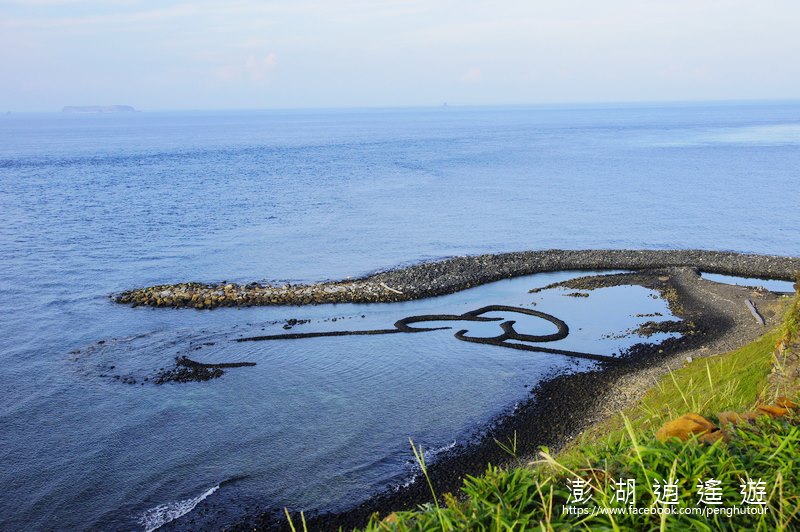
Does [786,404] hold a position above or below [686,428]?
below

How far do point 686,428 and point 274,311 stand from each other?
3707cm

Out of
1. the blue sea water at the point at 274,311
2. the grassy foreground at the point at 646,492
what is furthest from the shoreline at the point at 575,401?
the grassy foreground at the point at 646,492

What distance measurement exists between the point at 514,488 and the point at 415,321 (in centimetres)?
3365

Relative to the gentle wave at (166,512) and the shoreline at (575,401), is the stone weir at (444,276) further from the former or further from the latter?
the gentle wave at (166,512)

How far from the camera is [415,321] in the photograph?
3938 cm

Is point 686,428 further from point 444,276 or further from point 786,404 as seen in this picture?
point 444,276

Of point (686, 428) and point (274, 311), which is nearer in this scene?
point (686, 428)

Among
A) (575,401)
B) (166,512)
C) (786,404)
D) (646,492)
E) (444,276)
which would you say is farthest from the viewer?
(444,276)

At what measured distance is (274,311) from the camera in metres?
42.0

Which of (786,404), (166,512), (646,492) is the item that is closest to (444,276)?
(166,512)

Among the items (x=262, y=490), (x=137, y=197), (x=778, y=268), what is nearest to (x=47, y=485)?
(x=262, y=490)

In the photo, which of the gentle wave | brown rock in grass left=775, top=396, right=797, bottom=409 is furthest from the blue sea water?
brown rock in grass left=775, top=396, right=797, bottom=409

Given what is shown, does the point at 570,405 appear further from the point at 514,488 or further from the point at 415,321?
the point at 514,488

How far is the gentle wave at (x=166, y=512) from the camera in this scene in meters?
19.2
